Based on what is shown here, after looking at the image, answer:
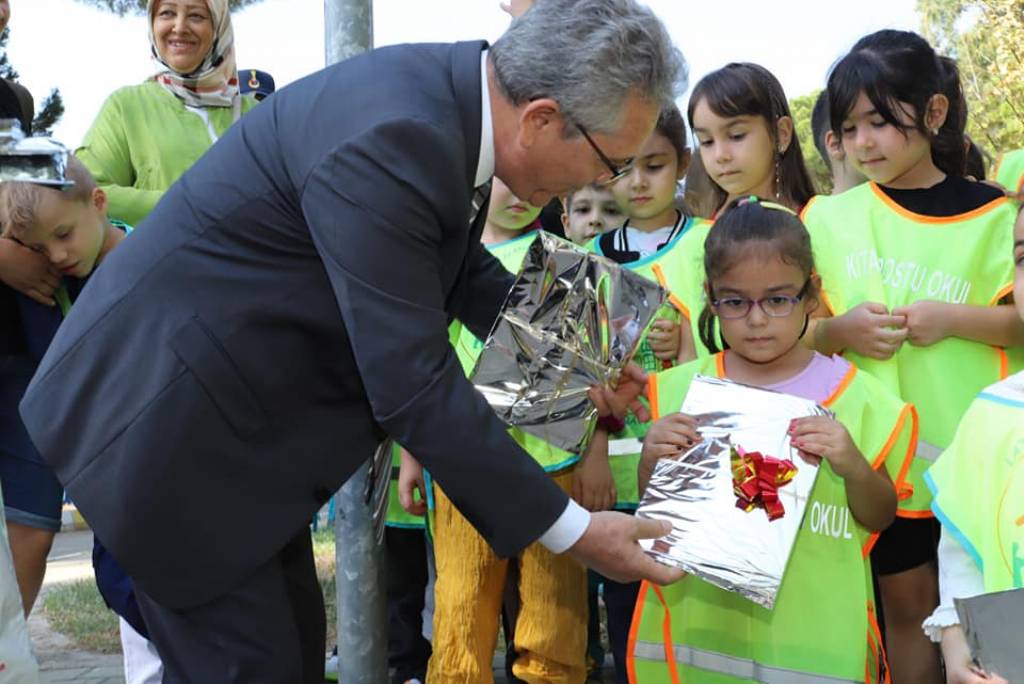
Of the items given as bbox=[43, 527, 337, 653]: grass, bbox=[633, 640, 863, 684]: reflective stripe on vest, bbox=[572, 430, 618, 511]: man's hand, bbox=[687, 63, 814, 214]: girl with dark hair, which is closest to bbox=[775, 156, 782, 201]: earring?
bbox=[687, 63, 814, 214]: girl with dark hair

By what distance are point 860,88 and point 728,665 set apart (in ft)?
4.94

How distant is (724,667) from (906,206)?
127 centimetres

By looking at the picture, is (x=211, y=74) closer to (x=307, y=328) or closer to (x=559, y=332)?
(x=559, y=332)

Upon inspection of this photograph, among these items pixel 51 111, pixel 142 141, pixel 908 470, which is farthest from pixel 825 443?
pixel 51 111

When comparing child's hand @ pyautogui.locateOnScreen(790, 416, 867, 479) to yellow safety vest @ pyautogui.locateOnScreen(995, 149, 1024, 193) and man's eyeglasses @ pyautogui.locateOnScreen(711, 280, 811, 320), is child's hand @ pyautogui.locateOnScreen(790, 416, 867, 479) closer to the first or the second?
man's eyeglasses @ pyautogui.locateOnScreen(711, 280, 811, 320)

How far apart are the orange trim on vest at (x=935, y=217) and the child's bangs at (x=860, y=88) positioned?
0.19m

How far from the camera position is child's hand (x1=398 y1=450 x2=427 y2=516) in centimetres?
331

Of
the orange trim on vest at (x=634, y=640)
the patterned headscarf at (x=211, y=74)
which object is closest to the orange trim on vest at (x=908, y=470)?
the orange trim on vest at (x=634, y=640)

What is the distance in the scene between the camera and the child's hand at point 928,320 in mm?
2734

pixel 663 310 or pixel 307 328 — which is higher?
pixel 307 328

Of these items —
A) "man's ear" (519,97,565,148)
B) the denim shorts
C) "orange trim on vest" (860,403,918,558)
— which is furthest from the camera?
the denim shorts

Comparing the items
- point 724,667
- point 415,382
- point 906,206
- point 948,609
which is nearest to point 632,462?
point 724,667

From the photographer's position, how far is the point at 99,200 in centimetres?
316

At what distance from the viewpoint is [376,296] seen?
178 centimetres
